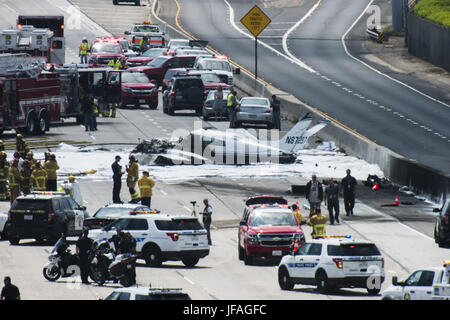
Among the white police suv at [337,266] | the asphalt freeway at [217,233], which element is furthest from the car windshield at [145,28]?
the white police suv at [337,266]

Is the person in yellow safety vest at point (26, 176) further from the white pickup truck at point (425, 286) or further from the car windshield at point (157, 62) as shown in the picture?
the car windshield at point (157, 62)

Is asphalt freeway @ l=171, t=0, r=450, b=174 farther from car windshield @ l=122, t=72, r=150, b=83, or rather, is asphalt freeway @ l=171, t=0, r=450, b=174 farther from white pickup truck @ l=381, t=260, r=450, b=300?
white pickup truck @ l=381, t=260, r=450, b=300

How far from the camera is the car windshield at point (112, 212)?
32.8m

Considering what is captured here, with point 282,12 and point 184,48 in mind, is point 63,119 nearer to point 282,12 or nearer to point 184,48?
point 184,48

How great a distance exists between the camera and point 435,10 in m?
77.2

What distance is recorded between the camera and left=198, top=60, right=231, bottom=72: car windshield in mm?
62344

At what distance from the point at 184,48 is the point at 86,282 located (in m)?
43.5

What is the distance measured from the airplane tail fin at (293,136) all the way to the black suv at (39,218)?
14.9 metres

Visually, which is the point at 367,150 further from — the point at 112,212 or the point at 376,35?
the point at 376,35

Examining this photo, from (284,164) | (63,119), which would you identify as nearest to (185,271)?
(284,164)

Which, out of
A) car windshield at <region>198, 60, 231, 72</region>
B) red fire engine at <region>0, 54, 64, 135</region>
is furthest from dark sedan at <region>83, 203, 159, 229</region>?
car windshield at <region>198, 60, 231, 72</region>
